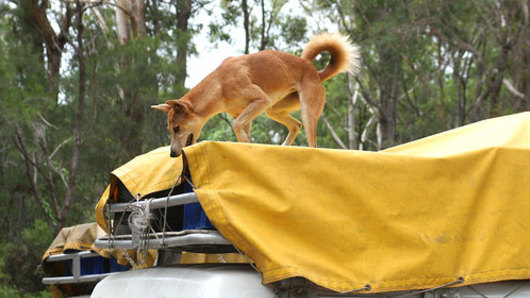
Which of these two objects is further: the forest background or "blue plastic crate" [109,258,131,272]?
the forest background

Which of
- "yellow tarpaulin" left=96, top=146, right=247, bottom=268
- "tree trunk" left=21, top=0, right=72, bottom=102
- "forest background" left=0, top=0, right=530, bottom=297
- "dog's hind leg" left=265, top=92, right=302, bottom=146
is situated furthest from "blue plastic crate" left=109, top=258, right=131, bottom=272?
"tree trunk" left=21, top=0, right=72, bottom=102

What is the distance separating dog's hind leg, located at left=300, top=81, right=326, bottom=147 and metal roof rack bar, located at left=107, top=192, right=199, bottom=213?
1522mm

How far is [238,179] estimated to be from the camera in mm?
2992

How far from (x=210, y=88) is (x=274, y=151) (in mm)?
1526

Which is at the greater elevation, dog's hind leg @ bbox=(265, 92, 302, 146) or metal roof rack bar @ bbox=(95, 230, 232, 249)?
dog's hind leg @ bbox=(265, 92, 302, 146)

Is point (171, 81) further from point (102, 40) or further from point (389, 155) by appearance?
point (389, 155)

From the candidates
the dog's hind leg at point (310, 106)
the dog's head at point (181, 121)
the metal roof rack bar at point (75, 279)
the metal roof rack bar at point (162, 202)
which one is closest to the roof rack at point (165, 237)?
the metal roof rack bar at point (162, 202)

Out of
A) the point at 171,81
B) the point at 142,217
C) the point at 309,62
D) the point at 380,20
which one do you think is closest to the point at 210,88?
the point at 309,62

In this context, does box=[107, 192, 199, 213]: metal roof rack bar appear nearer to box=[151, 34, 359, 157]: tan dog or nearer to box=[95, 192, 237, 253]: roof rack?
box=[95, 192, 237, 253]: roof rack

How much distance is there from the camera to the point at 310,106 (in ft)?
15.4

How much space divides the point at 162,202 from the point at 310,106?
1.72 meters

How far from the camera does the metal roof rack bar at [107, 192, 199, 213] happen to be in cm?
309

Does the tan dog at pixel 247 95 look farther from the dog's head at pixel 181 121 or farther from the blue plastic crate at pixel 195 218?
the blue plastic crate at pixel 195 218

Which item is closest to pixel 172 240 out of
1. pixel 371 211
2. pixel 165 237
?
pixel 165 237
